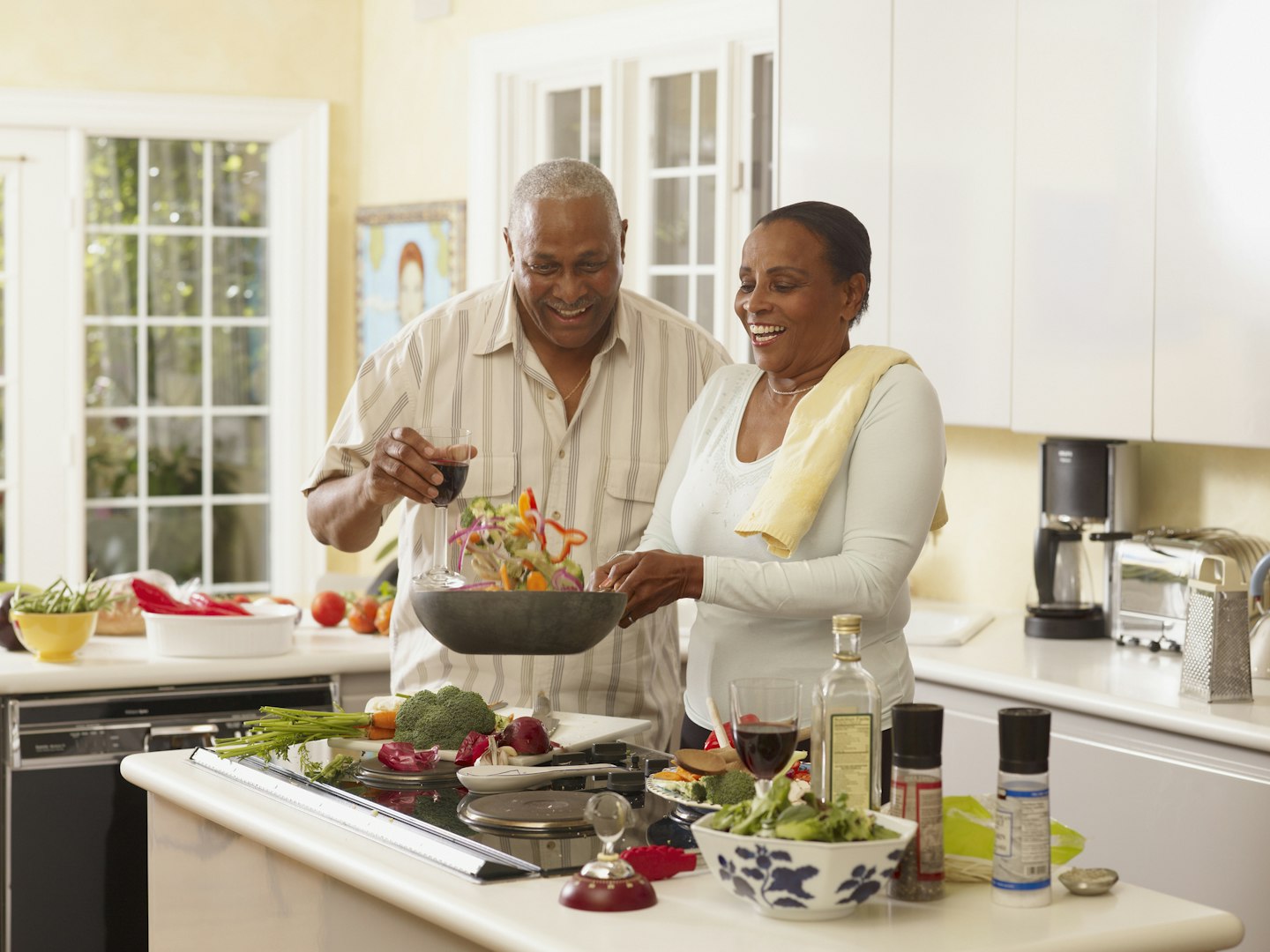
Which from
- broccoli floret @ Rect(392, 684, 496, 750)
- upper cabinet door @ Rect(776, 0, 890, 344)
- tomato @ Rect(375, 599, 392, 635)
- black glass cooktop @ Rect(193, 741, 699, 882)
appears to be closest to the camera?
black glass cooktop @ Rect(193, 741, 699, 882)

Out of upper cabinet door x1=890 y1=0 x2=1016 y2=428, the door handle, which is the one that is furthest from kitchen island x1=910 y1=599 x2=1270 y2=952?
the door handle

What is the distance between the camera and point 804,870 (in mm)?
1479

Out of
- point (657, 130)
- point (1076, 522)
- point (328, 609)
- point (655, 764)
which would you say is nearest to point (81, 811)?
point (328, 609)

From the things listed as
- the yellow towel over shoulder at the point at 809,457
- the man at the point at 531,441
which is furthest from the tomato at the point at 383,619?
the yellow towel over shoulder at the point at 809,457

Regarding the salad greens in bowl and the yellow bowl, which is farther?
the yellow bowl

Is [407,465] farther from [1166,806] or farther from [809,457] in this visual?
[1166,806]

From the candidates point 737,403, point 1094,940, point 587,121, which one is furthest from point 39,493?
point 1094,940

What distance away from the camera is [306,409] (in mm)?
6039

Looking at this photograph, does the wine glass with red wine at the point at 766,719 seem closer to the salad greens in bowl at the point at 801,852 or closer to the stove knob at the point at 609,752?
the salad greens in bowl at the point at 801,852

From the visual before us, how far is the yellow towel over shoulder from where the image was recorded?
6.68ft

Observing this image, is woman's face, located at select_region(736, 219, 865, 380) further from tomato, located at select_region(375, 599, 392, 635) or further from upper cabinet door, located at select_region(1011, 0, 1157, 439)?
tomato, located at select_region(375, 599, 392, 635)

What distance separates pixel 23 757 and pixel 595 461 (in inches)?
54.6

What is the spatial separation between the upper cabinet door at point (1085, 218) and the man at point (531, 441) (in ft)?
3.38

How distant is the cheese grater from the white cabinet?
118 millimetres
